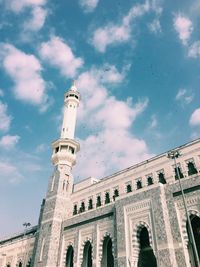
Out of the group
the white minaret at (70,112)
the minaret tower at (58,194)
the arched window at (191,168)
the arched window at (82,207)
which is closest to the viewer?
the arched window at (191,168)

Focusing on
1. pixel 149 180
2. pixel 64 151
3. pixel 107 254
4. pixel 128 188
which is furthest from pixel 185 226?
pixel 64 151

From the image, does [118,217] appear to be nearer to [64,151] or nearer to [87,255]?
[87,255]

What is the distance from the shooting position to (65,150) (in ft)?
113

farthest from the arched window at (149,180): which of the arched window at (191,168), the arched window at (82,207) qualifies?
the arched window at (82,207)

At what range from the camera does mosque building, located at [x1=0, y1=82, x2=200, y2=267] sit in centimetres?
1975

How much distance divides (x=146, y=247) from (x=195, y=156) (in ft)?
31.9

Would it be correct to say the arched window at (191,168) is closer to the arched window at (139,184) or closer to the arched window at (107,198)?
the arched window at (139,184)

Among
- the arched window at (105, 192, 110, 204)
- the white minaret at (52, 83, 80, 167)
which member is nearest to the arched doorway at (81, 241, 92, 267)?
the arched window at (105, 192, 110, 204)

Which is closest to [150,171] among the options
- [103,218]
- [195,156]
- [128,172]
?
[128,172]

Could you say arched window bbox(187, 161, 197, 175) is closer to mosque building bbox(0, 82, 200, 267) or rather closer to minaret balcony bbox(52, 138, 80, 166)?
mosque building bbox(0, 82, 200, 267)

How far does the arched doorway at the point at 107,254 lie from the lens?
24.5 metres

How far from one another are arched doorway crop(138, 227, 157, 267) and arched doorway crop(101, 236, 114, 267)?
3.31m

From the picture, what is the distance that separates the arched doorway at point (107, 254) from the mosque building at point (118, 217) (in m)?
0.08

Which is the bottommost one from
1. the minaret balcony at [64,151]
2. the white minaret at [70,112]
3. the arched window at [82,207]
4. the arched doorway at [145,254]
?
the arched doorway at [145,254]
